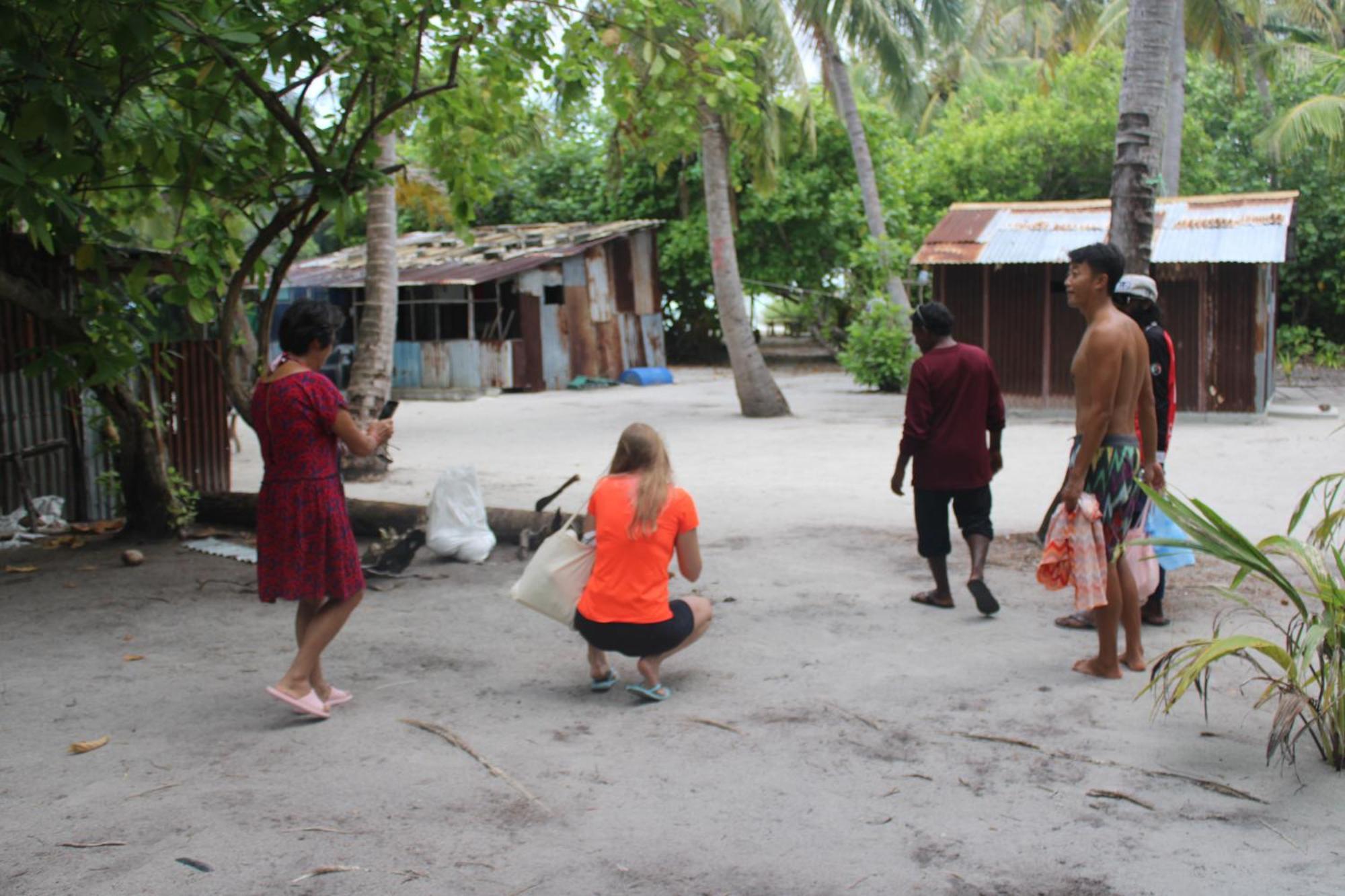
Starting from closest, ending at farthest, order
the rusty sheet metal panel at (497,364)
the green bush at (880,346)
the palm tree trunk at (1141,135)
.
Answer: the palm tree trunk at (1141,135) → the green bush at (880,346) → the rusty sheet metal panel at (497,364)

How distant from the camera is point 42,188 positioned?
4953 millimetres

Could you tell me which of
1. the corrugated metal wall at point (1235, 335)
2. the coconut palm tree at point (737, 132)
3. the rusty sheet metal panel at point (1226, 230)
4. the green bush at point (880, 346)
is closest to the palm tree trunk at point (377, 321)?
the coconut palm tree at point (737, 132)

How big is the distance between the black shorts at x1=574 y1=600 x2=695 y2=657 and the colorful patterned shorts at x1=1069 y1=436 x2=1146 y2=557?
1.76 metres

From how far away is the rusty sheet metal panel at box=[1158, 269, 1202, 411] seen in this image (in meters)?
16.7

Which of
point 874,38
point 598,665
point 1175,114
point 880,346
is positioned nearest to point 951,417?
point 598,665

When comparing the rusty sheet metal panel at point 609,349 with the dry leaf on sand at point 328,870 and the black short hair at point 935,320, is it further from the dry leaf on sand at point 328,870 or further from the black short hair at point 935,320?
the dry leaf on sand at point 328,870

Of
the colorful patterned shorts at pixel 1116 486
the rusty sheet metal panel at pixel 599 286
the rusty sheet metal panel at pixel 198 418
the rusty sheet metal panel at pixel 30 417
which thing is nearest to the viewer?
the colorful patterned shorts at pixel 1116 486

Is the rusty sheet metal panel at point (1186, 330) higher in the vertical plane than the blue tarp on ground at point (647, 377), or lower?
higher

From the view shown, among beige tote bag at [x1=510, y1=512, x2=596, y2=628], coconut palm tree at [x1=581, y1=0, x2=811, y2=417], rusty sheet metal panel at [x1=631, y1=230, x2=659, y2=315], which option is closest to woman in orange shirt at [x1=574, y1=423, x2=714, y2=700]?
beige tote bag at [x1=510, y1=512, x2=596, y2=628]

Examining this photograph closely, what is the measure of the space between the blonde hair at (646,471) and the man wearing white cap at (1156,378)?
240 cm

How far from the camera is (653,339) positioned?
29484mm

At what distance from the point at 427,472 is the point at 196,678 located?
25.6 ft

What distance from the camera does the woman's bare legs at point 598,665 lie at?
502 centimetres

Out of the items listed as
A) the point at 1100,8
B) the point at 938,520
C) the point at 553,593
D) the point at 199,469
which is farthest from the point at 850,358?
the point at 553,593
